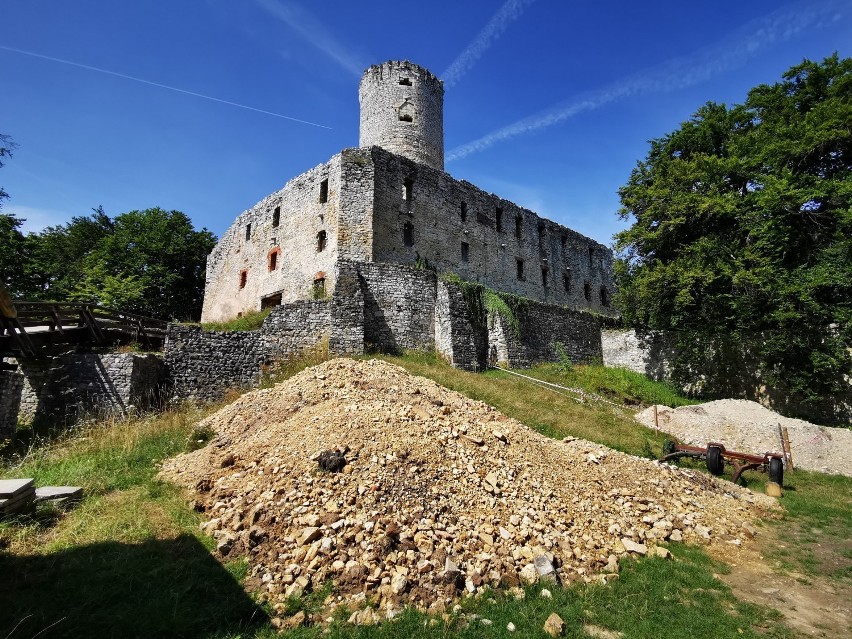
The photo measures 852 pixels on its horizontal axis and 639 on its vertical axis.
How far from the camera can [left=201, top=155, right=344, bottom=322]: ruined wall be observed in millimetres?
18734

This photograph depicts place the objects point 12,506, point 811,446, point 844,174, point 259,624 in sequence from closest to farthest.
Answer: point 259,624, point 12,506, point 811,446, point 844,174

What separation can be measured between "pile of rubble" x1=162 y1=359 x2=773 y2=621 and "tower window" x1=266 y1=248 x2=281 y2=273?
42.3ft

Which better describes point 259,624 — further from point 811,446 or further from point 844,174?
point 844,174

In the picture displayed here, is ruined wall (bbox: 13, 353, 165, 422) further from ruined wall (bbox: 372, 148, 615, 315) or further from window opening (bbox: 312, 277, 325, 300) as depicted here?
ruined wall (bbox: 372, 148, 615, 315)

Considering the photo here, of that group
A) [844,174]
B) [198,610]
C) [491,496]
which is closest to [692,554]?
[491,496]

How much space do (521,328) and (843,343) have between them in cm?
1058

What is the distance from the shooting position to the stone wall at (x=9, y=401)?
32.7 ft

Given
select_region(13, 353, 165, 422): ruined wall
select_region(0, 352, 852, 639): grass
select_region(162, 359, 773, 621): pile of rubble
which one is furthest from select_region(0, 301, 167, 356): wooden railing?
select_region(162, 359, 773, 621): pile of rubble

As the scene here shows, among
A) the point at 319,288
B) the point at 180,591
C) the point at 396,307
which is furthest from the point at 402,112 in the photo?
the point at 180,591

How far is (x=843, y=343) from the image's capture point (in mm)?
13883

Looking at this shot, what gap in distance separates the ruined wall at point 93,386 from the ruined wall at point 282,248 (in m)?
7.58

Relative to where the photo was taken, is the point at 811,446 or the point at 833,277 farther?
the point at 833,277

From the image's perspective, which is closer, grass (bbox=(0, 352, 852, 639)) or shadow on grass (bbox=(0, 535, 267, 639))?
shadow on grass (bbox=(0, 535, 267, 639))

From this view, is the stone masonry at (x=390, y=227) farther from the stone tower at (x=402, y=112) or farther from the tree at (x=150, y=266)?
the tree at (x=150, y=266)
